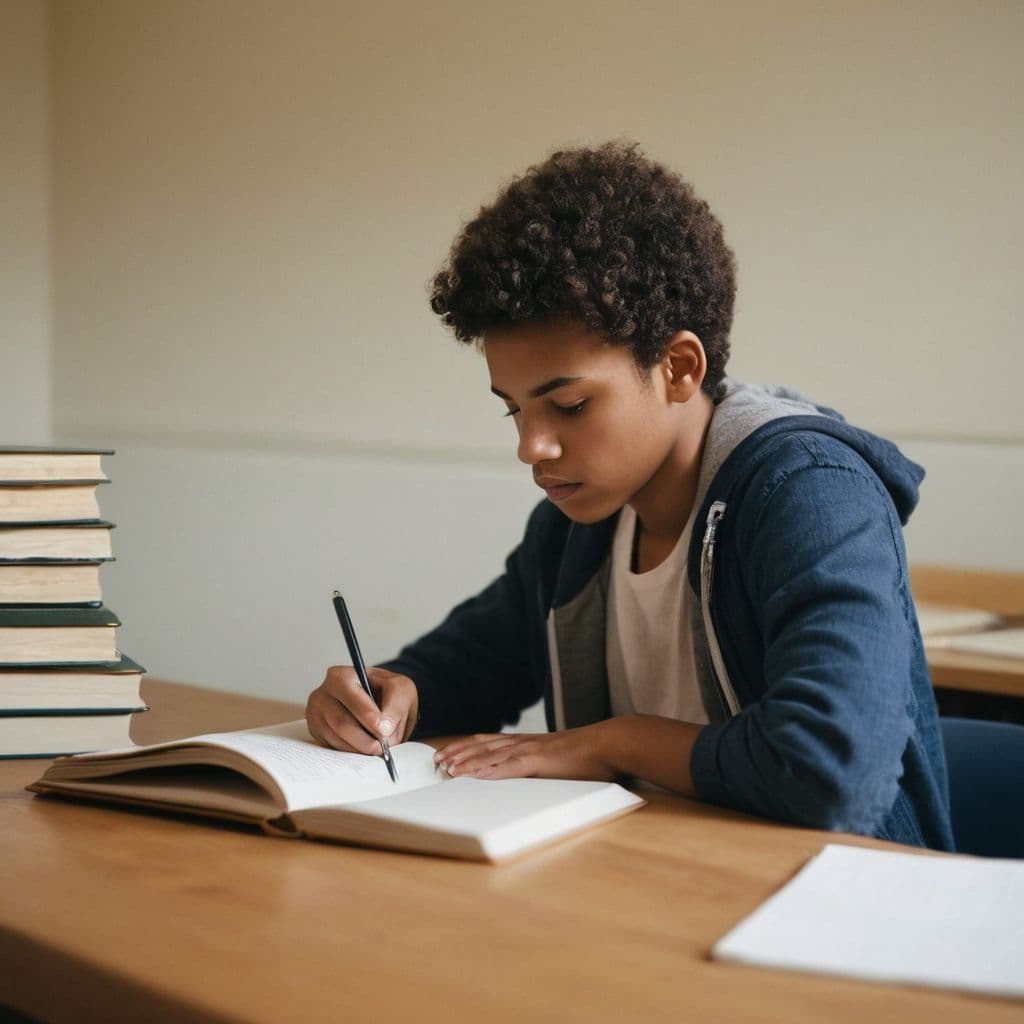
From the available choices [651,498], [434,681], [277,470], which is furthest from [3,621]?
[277,470]

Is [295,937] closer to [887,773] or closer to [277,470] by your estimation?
[887,773]

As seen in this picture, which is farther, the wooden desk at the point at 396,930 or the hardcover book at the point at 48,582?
the hardcover book at the point at 48,582

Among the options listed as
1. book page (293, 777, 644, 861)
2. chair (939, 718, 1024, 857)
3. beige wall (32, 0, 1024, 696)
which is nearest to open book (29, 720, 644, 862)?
book page (293, 777, 644, 861)

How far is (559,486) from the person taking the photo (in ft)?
4.38

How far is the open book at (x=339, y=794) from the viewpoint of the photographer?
893 mm

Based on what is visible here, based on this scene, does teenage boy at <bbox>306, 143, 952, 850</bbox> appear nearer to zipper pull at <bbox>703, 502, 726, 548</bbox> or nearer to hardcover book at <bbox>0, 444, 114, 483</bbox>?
zipper pull at <bbox>703, 502, 726, 548</bbox>

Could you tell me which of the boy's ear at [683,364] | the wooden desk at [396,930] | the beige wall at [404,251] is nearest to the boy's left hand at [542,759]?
the wooden desk at [396,930]

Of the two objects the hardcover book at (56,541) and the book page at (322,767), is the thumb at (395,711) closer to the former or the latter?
the book page at (322,767)

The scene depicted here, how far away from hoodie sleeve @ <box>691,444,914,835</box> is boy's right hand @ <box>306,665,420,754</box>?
303 millimetres

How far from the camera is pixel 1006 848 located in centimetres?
126

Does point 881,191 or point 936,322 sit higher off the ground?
point 881,191

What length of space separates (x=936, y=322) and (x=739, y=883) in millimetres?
1641

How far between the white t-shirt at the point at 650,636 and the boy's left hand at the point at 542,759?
1.00 feet

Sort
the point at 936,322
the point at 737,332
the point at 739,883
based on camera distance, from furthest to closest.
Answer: the point at 737,332, the point at 936,322, the point at 739,883
